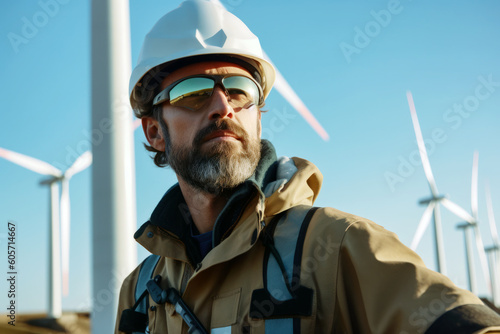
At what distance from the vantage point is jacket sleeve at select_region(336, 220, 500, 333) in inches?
97.8

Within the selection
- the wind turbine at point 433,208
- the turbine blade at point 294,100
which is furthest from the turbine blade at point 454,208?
the turbine blade at point 294,100

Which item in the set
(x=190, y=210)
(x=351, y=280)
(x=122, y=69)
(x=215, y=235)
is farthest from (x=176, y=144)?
(x=122, y=69)

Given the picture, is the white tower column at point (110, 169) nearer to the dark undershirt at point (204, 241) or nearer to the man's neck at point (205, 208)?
the man's neck at point (205, 208)

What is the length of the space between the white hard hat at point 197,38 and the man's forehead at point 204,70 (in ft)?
0.28

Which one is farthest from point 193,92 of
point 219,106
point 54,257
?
point 54,257

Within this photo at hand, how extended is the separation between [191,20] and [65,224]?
20.8m

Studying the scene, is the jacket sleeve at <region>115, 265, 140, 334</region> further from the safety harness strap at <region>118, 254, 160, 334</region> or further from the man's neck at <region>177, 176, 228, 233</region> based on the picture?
the man's neck at <region>177, 176, 228, 233</region>

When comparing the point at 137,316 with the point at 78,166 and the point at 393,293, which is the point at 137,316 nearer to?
the point at 393,293

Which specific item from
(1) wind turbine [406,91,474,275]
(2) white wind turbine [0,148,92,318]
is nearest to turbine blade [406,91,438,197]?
(1) wind turbine [406,91,474,275]

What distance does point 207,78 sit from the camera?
4262 millimetres

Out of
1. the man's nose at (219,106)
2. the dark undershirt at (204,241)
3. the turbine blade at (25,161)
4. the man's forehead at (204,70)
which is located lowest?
the dark undershirt at (204,241)

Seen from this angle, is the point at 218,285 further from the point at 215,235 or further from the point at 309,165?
the point at 309,165

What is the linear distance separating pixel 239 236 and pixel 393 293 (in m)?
1.07

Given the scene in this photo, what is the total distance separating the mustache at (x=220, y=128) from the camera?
13.4 feet
